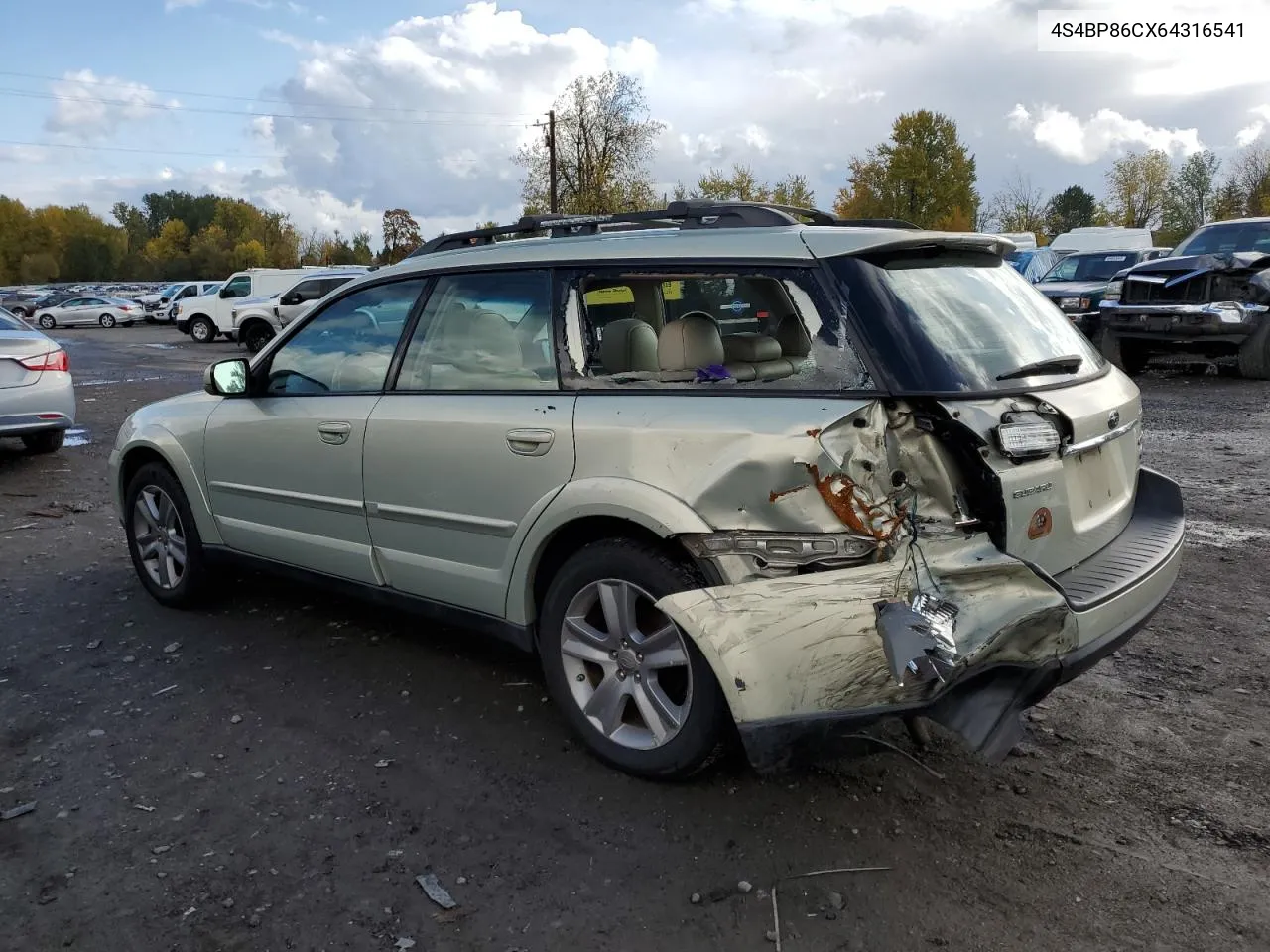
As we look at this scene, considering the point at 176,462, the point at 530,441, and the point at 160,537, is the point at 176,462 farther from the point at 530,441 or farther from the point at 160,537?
the point at 530,441

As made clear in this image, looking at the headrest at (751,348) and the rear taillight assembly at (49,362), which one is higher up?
the headrest at (751,348)

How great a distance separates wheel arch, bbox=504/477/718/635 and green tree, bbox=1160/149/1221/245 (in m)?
63.2

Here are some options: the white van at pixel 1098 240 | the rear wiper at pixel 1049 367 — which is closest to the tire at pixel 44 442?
the rear wiper at pixel 1049 367

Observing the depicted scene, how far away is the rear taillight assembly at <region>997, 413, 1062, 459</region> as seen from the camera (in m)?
2.88

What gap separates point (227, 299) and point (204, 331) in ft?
4.70

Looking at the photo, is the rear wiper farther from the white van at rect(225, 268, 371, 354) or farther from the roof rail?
the white van at rect(225, 268, 371, 354)

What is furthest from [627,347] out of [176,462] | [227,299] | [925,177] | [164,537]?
[925,177]

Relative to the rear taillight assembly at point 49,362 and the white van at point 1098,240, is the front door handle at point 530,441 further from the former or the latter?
the white van at point 1098,240

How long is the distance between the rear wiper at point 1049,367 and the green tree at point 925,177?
55.5 meters

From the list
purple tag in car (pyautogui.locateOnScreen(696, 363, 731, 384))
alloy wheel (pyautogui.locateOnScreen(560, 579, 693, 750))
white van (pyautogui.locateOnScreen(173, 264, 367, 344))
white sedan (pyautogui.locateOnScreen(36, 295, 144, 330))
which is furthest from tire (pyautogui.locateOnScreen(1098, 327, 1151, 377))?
white sedan (pyautogui.locateOnScreen(36, 295, 144, 330))

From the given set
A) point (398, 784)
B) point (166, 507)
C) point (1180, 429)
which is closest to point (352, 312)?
point (166, 507)

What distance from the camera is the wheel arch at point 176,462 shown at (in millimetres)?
4926

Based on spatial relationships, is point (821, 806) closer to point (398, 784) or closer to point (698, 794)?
point (698, 794)

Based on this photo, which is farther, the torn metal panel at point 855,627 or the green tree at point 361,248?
the green tree at point 361,248
